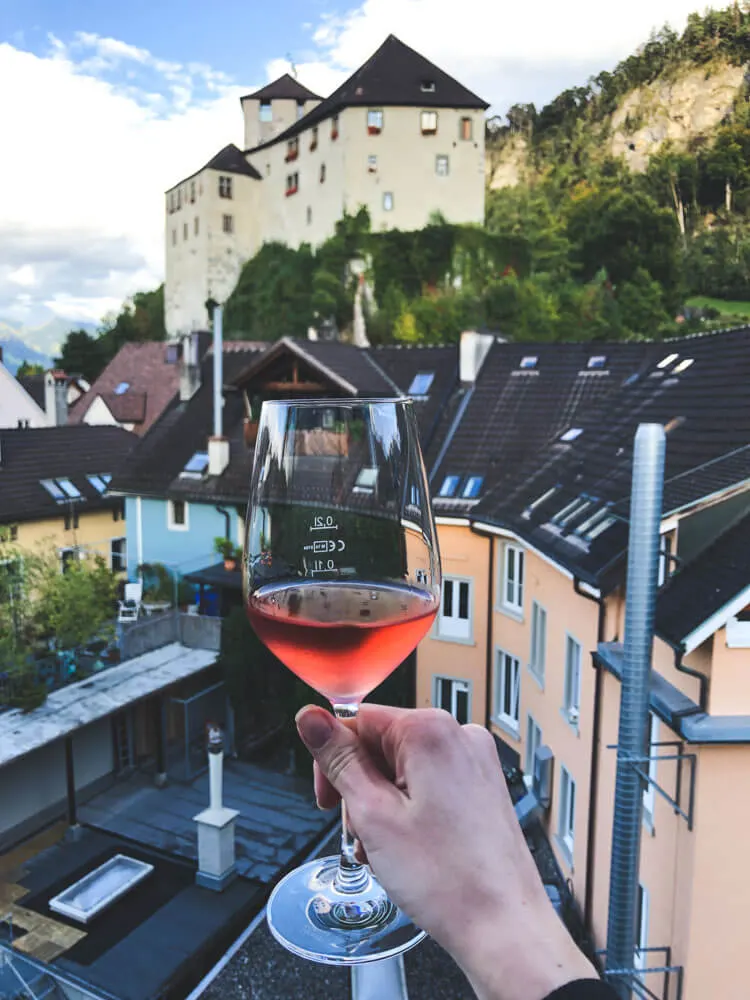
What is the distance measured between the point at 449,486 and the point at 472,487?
0.49 m

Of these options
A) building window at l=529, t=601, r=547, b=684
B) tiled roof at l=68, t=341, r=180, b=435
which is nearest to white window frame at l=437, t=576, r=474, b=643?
building window at l=529, t=601, r=547, b=684

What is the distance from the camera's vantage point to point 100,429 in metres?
27.2

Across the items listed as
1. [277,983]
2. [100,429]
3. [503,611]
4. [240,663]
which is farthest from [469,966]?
[100,429]

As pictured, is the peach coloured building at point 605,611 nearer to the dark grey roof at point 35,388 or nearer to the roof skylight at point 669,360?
the roof skylight at point 669,360

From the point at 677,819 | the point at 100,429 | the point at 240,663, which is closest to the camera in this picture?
the point at 677,819

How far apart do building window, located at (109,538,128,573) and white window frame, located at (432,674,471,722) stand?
10.8 metres

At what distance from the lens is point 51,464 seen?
915 inches

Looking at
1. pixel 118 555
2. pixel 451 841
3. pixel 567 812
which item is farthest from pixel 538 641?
pixel 118 555

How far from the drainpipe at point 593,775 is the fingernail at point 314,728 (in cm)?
824

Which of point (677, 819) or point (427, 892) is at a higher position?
point (427, 892)

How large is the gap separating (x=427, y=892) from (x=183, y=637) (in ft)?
58.5

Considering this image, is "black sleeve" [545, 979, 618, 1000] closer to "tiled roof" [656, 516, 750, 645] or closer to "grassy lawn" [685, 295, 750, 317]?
"tiled roof" [656, 516, 750, 645]

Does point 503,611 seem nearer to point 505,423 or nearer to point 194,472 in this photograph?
point 505,423

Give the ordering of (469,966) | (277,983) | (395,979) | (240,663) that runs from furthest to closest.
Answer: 1. (240,663)
2. (277,983)
3. (395,979)
4. (469,966)
